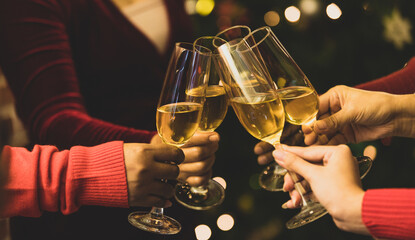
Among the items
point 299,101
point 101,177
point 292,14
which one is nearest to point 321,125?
point 299,101

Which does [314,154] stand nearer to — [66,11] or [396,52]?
[66,11]

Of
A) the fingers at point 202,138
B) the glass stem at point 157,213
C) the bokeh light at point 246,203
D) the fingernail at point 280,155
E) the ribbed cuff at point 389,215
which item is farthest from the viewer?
the bokeh light at point 246,203

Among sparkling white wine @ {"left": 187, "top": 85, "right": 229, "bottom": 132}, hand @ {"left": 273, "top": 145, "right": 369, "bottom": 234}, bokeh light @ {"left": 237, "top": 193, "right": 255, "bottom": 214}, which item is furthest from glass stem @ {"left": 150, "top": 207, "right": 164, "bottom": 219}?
bokeh light @ {"left": 237, "top": 193, "right": 255, "bottom": 214}

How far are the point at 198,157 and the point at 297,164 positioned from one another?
361mm

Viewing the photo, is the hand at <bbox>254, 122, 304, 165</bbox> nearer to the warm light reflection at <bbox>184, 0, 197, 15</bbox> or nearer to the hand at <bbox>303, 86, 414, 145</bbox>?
the hand at <bbox>303, 86, 414, 145</bbox>

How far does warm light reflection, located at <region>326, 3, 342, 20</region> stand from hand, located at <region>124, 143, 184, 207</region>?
120 centimetres

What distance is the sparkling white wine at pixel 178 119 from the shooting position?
85 centimetres

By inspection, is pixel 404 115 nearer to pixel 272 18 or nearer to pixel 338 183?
pixel 338 183

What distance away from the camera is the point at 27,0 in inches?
44.9

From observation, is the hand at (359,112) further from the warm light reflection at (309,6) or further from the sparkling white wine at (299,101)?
the warm light reflection at (309,6)

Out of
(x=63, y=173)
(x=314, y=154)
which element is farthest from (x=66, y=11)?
(x=314, y=154)

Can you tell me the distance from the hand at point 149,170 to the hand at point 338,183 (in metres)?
0.30

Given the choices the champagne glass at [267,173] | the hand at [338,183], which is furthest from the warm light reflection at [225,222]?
the hand at [338,183]

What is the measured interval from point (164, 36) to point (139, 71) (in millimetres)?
219
